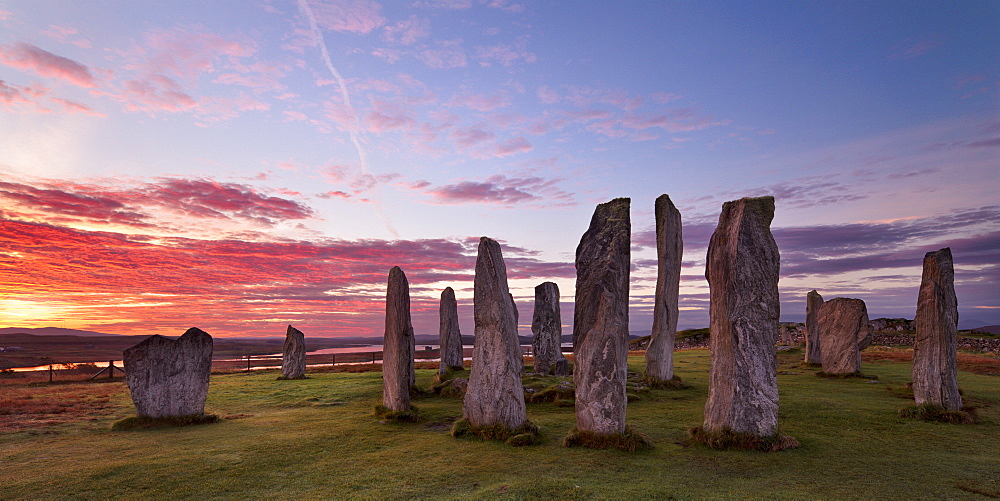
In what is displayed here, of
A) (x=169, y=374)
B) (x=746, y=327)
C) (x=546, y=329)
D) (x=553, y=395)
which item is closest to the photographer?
(x=746, y=327)

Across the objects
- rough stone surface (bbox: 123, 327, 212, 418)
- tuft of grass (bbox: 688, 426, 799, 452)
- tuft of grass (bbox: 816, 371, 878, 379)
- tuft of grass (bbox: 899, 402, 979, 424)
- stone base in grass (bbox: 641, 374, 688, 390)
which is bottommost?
tuft of grass (bbox: 816, 371, 878, 379)

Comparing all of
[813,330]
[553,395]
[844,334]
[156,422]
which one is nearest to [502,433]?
[553,395]

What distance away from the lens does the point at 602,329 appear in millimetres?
10203

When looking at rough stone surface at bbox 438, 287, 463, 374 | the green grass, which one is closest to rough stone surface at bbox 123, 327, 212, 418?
the green grass

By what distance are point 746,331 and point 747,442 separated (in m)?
2.13

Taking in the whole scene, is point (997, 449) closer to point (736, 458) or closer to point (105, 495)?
point (736, 458)

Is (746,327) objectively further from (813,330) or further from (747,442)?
(813,330)

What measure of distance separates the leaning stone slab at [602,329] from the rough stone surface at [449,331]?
43.9 feet

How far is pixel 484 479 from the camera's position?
27.4 ft

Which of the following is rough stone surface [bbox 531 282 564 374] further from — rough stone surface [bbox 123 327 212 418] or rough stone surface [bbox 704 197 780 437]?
rough stone surface [bbox 123 327 212 418]

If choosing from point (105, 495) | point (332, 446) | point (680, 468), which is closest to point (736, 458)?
point (680, 468)

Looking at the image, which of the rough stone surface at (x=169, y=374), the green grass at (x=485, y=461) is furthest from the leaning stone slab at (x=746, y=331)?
the rough stone surface at (x=169, y=374)

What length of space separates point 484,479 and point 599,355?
3.27 metres

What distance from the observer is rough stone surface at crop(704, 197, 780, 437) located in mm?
9945
